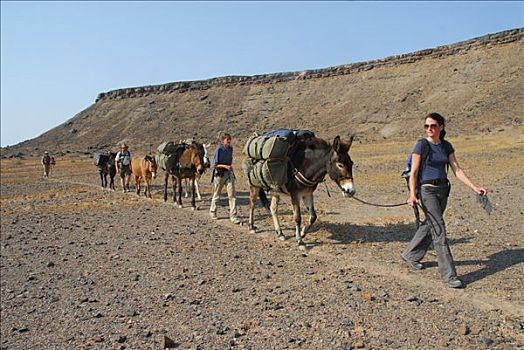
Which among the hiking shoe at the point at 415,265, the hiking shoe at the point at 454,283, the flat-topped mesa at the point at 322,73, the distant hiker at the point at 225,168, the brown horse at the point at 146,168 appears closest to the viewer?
the hiking shoe at the point at 454,283

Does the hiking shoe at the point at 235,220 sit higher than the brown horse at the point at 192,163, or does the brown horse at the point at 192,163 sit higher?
the brown horse at the point at 192,163

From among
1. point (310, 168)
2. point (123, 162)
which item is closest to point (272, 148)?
point (310, 168)

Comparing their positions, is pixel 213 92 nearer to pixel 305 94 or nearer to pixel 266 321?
pixel 305 94

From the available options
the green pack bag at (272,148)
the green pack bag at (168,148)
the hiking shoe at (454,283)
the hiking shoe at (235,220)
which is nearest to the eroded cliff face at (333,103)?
the green pack bag at (168,148)

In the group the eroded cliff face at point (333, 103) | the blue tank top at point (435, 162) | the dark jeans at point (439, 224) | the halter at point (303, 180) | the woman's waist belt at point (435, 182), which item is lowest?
the dark jeans at point (439, 224)

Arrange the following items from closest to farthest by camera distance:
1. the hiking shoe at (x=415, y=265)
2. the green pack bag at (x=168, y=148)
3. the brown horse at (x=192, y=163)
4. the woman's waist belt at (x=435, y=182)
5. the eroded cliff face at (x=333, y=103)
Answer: the woman's waist belt at (x=435, y=182), the hiking shoe at (x=415, y=265), the brown horse at (x=192, y=163), the green pack bag at (x=168, y=148), the eroded cliff face at (x=333, y=103)

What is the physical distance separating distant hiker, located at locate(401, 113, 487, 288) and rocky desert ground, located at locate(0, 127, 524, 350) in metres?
0.47

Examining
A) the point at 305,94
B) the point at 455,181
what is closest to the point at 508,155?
the point at 455,181

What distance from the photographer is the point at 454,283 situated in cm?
706

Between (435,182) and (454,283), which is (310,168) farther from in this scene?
(454,283)

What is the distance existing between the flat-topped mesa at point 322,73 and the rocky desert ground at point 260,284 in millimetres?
63558

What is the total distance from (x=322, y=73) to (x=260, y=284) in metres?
86.4

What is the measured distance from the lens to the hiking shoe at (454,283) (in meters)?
7.03

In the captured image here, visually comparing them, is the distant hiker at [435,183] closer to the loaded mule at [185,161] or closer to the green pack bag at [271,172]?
the green pack bag at [271,172]
